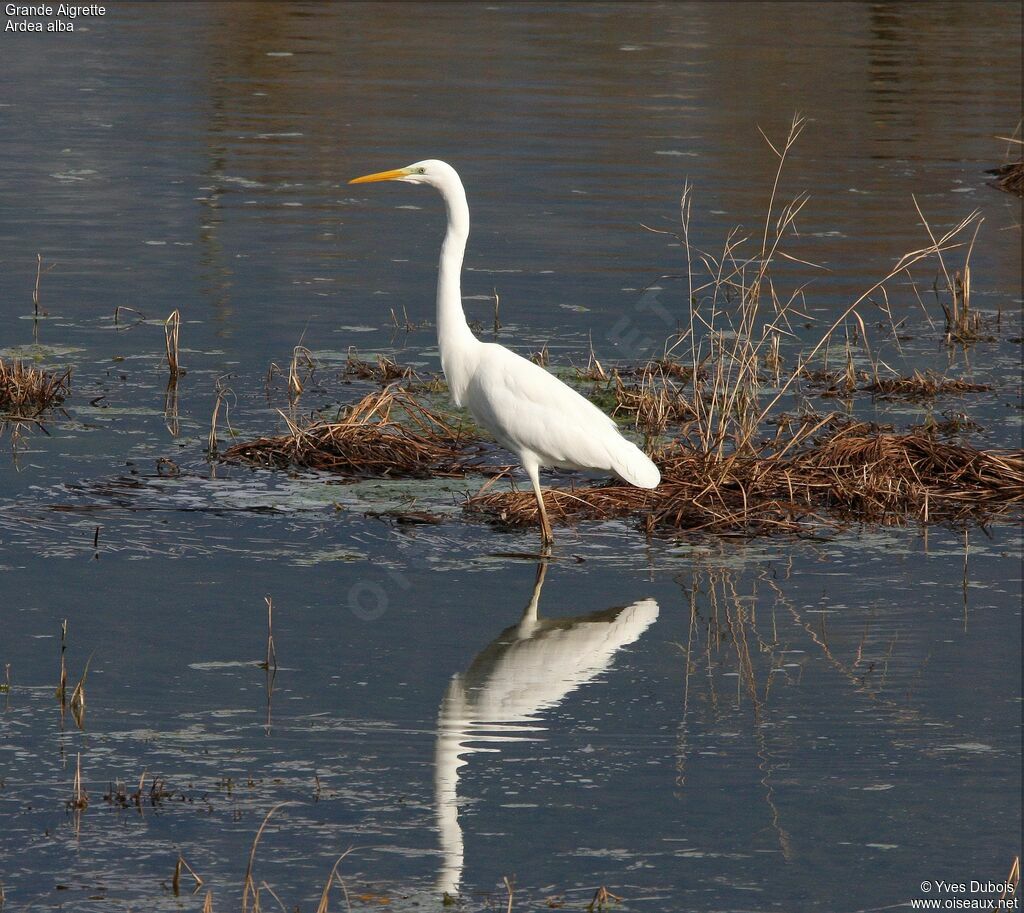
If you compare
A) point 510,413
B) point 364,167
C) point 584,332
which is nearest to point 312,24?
point 364,167

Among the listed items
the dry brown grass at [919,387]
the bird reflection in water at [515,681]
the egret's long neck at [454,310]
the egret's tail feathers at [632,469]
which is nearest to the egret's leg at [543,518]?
the bird reflection in water at [515,681]

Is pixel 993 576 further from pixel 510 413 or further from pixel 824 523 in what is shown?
pixel 510 413

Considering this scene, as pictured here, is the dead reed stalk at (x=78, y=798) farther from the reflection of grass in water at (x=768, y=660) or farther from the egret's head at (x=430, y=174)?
the egret's head at (x=430, y=174)

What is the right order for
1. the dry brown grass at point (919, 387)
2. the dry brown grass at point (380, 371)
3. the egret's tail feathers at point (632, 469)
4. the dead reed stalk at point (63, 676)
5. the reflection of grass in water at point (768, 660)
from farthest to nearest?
the dry brown grass at point (919, 387), the dry brown grass at point (380, 371), the egret's tail feathers at point (632, 469), the reflection of grass in water at point (768, 660), the dead reed stalk at point (63, 676)

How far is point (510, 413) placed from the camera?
8867mm

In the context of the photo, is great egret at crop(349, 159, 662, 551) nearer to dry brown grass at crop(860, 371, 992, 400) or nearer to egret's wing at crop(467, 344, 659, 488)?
egret's wing at crop(467, 344, 659, 488)

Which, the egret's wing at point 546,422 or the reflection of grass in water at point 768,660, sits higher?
the egret's wing at point 546,422

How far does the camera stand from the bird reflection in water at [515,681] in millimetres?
5953

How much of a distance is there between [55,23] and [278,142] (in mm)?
13856

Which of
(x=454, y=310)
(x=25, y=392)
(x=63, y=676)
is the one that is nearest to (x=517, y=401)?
(x=454, y=310)

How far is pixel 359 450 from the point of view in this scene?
9.93 metres

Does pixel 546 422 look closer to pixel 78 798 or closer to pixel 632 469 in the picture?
pixel 632 469

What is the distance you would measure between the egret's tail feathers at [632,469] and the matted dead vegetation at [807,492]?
1.07ft

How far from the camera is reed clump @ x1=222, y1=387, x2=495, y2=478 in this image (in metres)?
9.87
